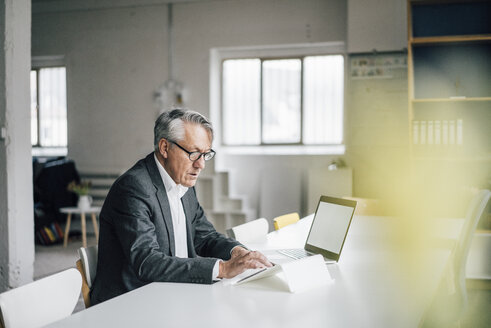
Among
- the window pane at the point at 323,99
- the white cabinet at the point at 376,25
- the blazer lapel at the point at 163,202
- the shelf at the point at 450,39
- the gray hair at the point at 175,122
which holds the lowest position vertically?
the blazer lapel at the point at 163,202

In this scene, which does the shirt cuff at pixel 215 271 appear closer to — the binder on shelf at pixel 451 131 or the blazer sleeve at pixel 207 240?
the blazer sleeve at pixel 207 240

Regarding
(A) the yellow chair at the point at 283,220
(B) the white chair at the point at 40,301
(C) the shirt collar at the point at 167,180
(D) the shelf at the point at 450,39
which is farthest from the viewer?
(D) the shelf at the point at 450,39

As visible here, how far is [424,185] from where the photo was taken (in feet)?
17.6

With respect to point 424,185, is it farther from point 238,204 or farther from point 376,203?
point 238,204

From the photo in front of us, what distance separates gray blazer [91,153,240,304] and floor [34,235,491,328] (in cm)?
190

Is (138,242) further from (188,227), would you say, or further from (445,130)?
(445,130)

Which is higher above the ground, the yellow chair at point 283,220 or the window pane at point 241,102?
the window pane at point 241,102

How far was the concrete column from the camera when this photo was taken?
4.04 m

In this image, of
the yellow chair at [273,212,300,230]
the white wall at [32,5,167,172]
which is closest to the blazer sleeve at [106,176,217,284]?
the yellow chair at [273,212,300,230]

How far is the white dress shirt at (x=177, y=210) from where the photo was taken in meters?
2.25

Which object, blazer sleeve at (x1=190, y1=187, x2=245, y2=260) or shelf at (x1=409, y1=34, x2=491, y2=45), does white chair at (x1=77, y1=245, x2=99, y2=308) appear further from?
shelf at (x1=409, y1=34, x2=491, y2=45)

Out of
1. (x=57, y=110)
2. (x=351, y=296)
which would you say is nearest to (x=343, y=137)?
(x=57, y=110)

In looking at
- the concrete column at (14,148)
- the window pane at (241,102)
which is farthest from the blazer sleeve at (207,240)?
the window pane at (241,102)

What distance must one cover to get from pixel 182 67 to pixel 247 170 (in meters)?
1.65
